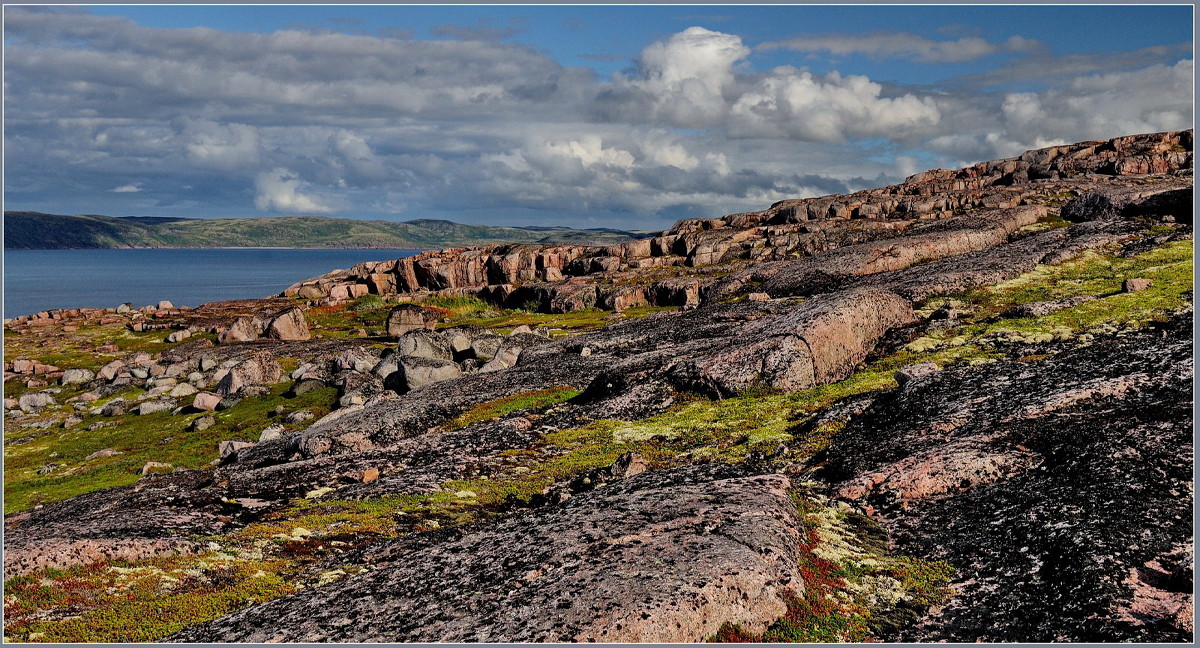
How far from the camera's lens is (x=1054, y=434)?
19.5m

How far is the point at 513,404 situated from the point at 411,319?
6791 centimetres

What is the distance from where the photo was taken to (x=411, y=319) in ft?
342

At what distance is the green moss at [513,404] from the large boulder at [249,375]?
40.6 metres

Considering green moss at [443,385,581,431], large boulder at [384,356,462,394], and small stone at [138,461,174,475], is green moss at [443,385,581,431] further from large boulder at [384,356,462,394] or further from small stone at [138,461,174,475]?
small stone at [138,461,174,475]

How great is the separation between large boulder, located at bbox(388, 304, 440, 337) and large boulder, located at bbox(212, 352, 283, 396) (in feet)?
95.8

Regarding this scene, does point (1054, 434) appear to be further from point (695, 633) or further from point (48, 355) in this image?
point (48, 355)

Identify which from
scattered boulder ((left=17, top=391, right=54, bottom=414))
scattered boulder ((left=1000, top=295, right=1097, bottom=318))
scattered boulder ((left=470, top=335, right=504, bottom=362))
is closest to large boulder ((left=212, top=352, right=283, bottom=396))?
scattered boulder ((left=470, top=335, right=504, bottom=362))

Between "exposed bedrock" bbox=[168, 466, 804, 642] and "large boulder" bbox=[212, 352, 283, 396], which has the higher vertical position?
"exposed bedrock" bbox=[168, 466, 804, 642]

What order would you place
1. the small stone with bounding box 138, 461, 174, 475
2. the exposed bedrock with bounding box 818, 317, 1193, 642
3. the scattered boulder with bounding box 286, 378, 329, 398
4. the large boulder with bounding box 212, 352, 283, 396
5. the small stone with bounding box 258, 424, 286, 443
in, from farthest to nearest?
the large boulder with bounding box 212, 352, 283, 396
the scattered boulder with bounding box 286, 378, 329, 398
the small stone with bounding box 258, 424, 286, 443
the small stone with bounding box 138, 461, 174, 475
the exposed bedrock with bounding box 818, 317, 1193, 642

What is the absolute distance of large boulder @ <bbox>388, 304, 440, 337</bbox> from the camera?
103438 millimetres

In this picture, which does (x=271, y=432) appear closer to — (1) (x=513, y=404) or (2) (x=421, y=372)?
(2) (x=421, y=372)

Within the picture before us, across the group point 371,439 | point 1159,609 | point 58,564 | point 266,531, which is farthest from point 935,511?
point 371,439

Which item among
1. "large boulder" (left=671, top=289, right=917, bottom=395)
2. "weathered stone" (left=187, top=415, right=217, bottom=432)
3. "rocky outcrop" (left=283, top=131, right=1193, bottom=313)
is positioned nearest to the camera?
"large boulder" (left=671, top=289, right=917, bottom=395)

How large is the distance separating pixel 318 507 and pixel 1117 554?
23399 millimetres
